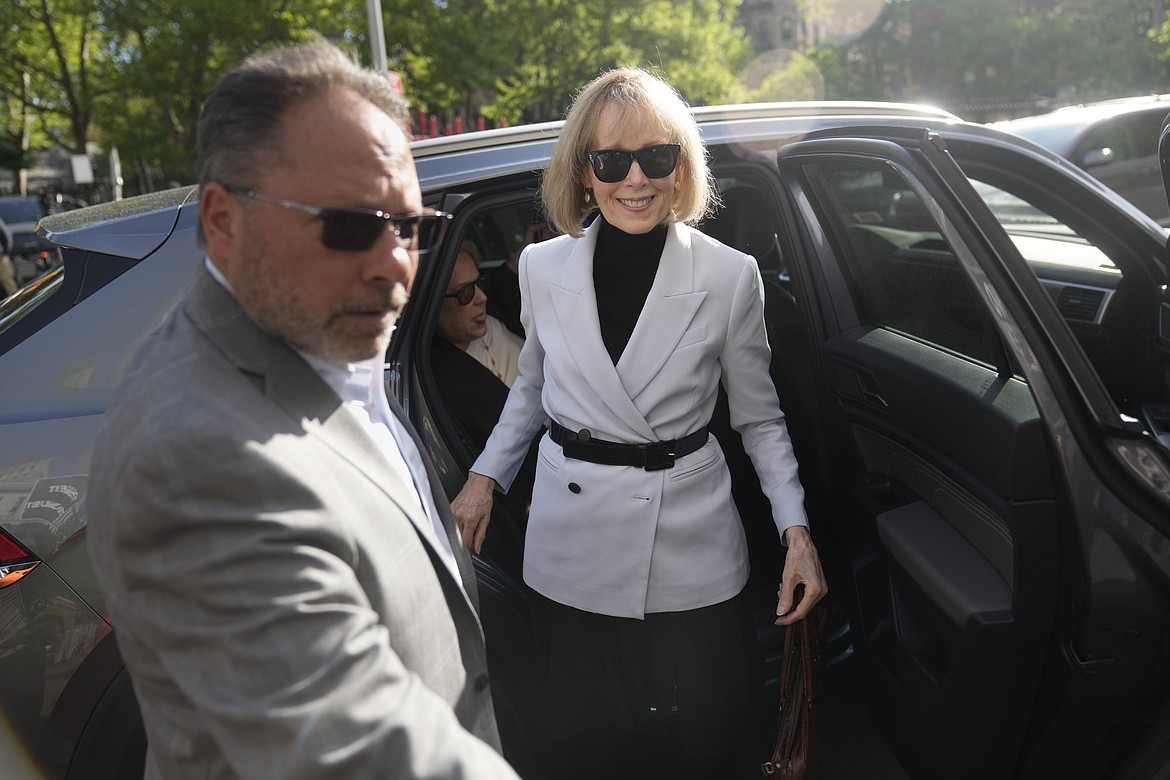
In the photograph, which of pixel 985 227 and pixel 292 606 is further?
pixel 985 227

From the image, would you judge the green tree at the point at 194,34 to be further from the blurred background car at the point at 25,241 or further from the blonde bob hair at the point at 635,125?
the blonde bob hair at the point at 635,125

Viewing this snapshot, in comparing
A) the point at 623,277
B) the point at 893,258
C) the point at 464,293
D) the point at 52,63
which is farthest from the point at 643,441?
the point at 52,63

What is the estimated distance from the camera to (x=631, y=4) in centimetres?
2211

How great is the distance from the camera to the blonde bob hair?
7.30 ft

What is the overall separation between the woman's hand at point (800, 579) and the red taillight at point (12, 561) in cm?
→ 161

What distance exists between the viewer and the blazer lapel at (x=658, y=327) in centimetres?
217

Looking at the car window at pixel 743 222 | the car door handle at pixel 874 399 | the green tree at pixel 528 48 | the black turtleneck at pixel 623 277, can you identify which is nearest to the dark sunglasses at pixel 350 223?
the black turtleneck at pixel 623 277

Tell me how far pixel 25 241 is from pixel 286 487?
20.7 meters

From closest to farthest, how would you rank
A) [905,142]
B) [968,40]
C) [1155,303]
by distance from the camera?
[905,142] → [1155,303] → [968,40]

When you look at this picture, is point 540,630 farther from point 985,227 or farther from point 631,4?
point 631,4

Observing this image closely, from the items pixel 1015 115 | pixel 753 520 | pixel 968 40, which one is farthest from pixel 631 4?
pixel 968 40

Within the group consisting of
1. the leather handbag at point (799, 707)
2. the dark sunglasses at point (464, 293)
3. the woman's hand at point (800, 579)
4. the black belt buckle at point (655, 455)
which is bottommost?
the leather handbag at point (799, 707)

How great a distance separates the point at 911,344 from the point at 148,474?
190 centimetres

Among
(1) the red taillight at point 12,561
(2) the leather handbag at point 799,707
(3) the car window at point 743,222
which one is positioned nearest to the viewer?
(1) the red taillight at point 12,561
